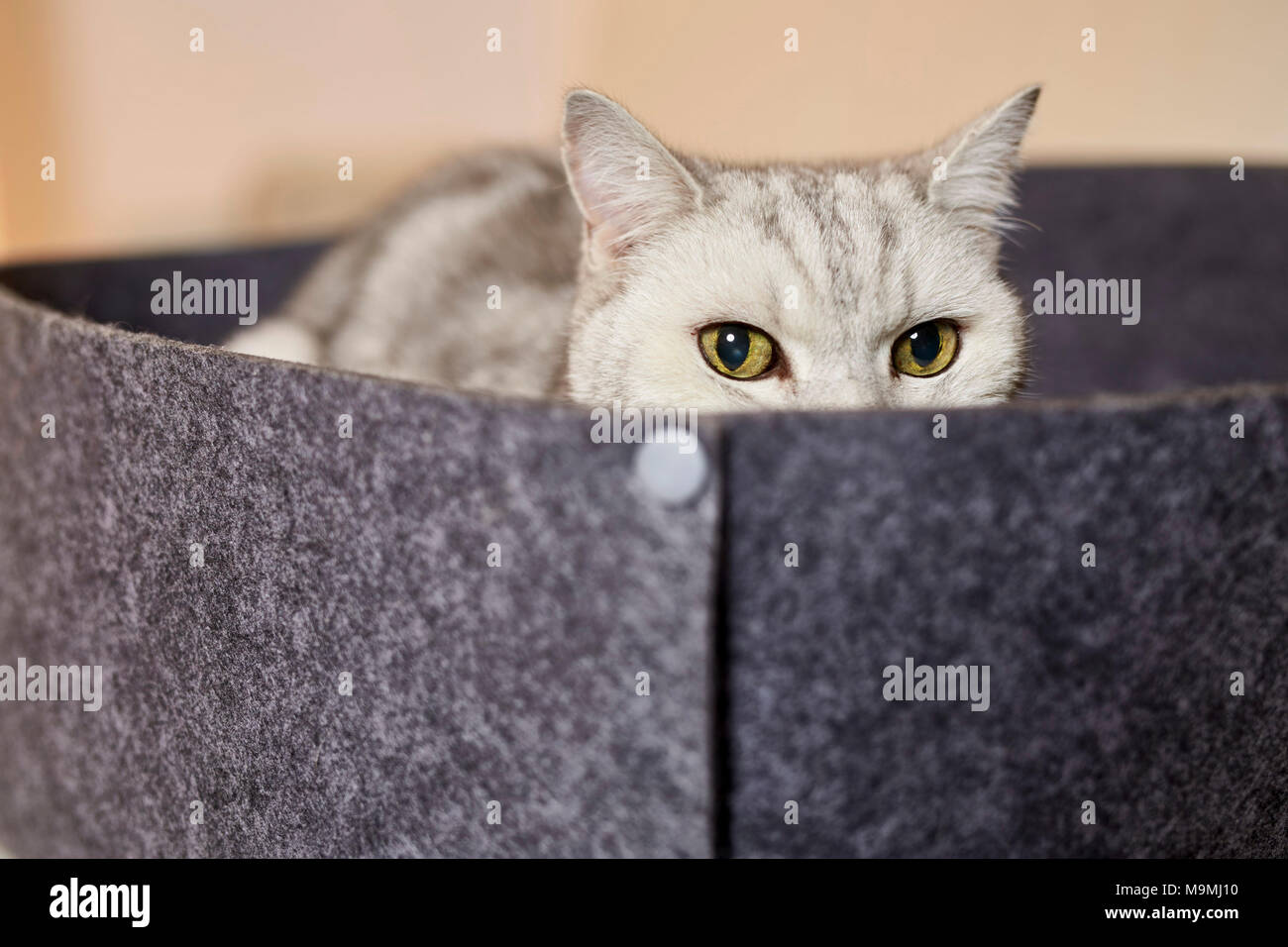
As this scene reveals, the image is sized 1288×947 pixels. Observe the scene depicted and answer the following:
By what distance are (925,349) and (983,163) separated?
0.72ft

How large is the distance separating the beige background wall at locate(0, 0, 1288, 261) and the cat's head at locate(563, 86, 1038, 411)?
0.86 meters

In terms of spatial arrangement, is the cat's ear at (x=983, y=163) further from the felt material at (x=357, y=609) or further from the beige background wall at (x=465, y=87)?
the beige background wall at (x=465, y=87)

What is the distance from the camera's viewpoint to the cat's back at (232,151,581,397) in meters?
1.37

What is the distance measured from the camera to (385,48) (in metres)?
2.34

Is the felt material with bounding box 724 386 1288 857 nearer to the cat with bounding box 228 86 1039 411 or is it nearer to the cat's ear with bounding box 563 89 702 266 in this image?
the cat with bounding box 228 86 1039 411

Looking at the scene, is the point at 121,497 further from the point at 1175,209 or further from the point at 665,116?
the point at 665,116

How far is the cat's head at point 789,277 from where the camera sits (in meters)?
0.85
